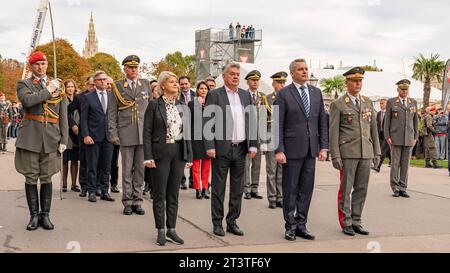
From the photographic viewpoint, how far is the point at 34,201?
7.14 metres

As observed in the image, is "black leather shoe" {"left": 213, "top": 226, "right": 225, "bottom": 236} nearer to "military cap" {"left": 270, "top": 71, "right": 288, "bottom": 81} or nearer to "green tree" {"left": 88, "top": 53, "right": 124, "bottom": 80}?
"military cap" {"left": 270, "top": 71, "right": 288, "bottom": 81}

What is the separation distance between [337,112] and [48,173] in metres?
3.84

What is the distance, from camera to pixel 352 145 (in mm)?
7387

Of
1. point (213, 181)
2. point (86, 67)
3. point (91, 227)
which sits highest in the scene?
point (86, 67)

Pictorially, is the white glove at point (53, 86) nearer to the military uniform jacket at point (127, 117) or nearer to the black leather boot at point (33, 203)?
the black leather boot at point (33, 203)

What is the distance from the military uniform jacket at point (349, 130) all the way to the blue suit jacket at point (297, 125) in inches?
16.1

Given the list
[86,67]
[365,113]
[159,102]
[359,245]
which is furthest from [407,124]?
[86,67]

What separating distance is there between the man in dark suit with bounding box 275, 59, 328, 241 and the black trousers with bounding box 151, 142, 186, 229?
1.30m

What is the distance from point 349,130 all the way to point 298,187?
1076 millimetres

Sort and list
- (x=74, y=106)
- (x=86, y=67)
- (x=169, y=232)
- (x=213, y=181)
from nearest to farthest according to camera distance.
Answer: (x=169, y=232) < (x=213, y=181) < (x=74, y=106) < (x=86, y=67)

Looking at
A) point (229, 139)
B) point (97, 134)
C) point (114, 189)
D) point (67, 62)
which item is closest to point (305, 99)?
point (229, 139)

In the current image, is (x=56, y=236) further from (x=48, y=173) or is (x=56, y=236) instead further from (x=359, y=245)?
(x=359, y=245)

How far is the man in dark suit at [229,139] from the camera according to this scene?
22.9 ft
